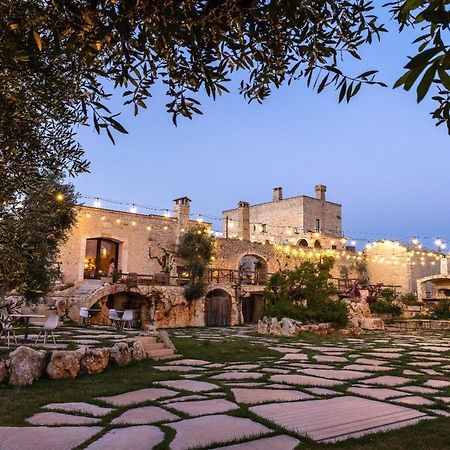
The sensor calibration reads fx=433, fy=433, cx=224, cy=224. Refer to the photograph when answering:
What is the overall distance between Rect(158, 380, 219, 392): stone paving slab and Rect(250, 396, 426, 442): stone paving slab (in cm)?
115

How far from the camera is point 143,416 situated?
4.14 metres

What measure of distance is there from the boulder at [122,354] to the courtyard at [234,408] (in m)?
0.18

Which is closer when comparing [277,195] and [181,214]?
[181,214]

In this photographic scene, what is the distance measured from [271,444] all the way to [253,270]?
1275 inches

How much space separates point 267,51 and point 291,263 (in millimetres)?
32126

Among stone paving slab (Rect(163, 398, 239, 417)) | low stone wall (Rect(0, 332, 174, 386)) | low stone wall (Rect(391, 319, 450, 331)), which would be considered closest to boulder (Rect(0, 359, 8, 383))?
low stone wall (Rect(0, 332, 174, 386))

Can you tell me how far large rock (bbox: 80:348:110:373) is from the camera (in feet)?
22.1

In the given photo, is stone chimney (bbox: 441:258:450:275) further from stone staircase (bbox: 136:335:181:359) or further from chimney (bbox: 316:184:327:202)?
stone staircase (bbox: 136:335:181:359)

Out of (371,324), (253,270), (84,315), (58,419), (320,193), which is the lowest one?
(371,324)

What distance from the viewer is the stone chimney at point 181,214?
2869cm

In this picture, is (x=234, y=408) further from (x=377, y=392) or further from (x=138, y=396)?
(x=377, y=392)

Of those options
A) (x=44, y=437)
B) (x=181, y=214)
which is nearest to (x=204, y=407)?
(x=44, y=437)

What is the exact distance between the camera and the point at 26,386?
5.79m

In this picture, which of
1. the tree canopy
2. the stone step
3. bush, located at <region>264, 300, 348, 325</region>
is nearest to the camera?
the tree canopy
